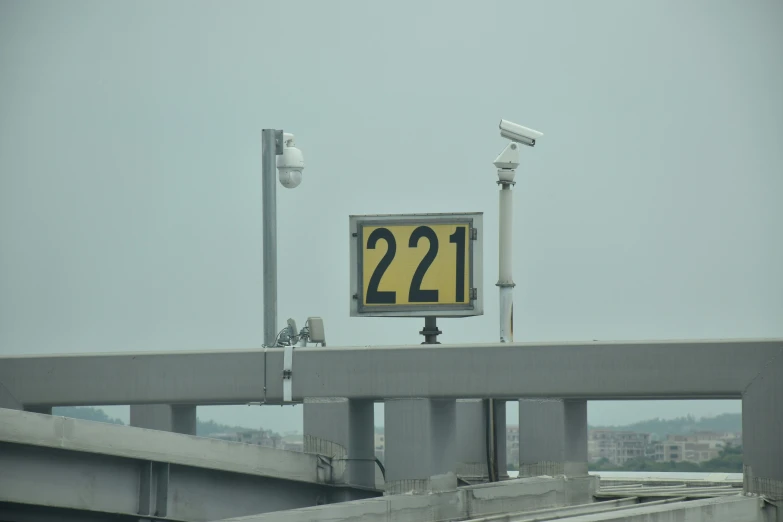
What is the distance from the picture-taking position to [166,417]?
2752cm

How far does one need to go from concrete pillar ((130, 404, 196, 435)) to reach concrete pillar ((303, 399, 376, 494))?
7.73 feet

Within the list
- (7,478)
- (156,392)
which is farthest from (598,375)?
(7,478)

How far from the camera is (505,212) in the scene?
3219 centimetres

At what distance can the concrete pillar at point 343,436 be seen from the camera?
2627cm

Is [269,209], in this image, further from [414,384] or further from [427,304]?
[414,384]

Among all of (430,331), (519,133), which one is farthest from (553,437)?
(519,133)

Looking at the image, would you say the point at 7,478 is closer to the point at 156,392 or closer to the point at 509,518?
the point at 156,392

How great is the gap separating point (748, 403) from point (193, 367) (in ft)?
29.4

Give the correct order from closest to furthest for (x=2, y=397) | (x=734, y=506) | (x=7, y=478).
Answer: (x=7, y=478)
(x=734, y=506)
(x=2, y=397)

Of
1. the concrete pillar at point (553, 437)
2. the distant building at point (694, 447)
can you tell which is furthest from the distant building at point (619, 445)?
the concrete pillar at point (553, 437)

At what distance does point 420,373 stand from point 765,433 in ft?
17.7

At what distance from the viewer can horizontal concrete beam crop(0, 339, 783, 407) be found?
80.4 ft

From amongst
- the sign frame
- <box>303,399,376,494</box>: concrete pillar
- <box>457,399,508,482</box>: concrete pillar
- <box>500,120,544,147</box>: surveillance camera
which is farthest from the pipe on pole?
<box>303,399,376,494</box>: concrete pillar

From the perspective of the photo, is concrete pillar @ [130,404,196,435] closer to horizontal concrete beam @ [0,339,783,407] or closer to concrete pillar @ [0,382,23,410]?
horizontal concrete beam @ [0,339,783,407]
